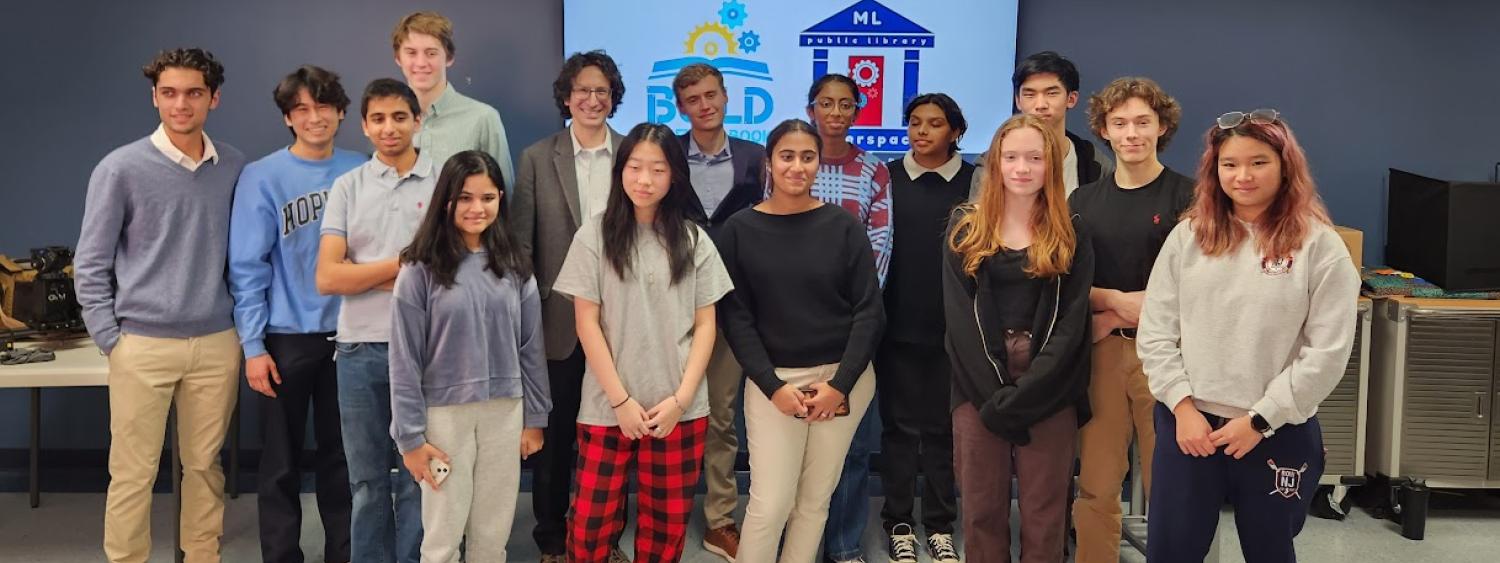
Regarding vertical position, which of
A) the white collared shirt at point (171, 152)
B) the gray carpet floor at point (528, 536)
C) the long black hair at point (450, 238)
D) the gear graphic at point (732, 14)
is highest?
the gear graphic at point (732, 14)

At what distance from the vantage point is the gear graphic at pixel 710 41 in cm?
424

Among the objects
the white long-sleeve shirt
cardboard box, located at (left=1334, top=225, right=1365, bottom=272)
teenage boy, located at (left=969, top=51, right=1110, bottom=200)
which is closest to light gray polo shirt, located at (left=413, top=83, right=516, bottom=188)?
teenage boy, located at (left=969, top=51, right=1110, bottom=200)

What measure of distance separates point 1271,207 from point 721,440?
180cm

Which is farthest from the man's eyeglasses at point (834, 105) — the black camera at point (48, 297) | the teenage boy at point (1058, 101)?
the black camera at point (48, 297)

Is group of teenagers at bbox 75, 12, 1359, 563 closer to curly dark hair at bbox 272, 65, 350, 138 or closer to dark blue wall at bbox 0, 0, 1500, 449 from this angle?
curly dark hair at bbox 272, 65, 350, 138

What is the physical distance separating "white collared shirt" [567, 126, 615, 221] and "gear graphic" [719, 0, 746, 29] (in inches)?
43.7

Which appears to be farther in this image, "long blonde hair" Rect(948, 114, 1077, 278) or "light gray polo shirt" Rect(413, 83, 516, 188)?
"light gray polo shirt" Rect(413, 83, 516, 188)

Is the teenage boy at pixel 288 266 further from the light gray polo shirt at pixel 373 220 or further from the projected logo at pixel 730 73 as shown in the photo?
the projected logo at pixel 730 73

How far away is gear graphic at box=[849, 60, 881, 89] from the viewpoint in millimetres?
4289

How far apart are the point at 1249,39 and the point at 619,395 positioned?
285cm

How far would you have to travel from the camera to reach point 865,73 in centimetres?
430

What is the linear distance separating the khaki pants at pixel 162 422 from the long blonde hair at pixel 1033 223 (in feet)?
6.62

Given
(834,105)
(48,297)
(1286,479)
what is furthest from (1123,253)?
(48,297)

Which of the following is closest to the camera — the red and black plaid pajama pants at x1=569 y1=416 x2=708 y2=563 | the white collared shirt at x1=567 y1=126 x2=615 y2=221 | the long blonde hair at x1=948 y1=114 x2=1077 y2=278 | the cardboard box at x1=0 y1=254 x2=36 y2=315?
the long blonde hair at x1=948 y1=114 x2=1077 y2=278
